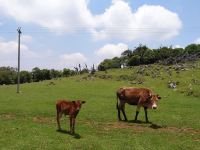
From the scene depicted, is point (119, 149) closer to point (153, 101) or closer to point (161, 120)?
point (153, 101)

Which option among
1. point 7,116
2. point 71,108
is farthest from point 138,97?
point 7,116

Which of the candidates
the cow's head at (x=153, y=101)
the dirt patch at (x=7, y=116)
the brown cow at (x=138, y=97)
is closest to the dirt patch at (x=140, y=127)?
the cow's head at (x=153, y=101)

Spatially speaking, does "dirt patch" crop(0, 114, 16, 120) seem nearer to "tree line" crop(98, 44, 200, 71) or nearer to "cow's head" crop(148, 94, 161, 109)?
"cow's head" crop(148, 94, 161, 109)

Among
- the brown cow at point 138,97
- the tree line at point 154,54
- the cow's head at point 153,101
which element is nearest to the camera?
the cow's head at point 153,101

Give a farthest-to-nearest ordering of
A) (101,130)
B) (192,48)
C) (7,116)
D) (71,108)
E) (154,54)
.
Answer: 1. (192,48)
2. (154,54)
3. (7,116)
4. (101,130)
5. (71,108)

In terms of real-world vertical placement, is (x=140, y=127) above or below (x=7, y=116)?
below

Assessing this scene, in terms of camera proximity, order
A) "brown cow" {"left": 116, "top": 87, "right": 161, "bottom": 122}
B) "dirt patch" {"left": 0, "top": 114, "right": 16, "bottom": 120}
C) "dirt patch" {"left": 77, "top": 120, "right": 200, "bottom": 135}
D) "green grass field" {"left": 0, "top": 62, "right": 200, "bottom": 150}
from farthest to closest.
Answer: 1. "dirt patch" {"left": 0, "top": 114, "right": 16, "bottom": 120}
2. "brown cow" {"left": 116, "top": 87, "right": 161, "bottom": 122}
3. "dirt patch" {"left": 77, "top": 120, "right": 200, "bottom": 135}
4. "green grass field" {"left": 0, "top": 62, "right": 200, "bottom": 150}

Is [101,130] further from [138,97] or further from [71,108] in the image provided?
[138,97]

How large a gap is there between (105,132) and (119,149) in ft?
16.4

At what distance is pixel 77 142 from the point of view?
21.9 meters

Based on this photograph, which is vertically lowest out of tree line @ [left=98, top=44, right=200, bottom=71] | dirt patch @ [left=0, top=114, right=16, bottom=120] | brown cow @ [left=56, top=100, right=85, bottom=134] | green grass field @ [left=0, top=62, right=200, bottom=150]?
green grass field @ [left=0, top=62, right=200, bottom=150]

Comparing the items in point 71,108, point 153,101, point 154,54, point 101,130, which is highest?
point 154,54

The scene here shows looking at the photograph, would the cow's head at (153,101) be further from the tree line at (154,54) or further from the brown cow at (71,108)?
the tree line at (154,54)

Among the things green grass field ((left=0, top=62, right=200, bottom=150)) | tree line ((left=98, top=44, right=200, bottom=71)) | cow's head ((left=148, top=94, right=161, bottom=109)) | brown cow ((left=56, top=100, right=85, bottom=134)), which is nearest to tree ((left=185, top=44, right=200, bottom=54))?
tree line ((left=98, top=44, right=200, bottom=71))
